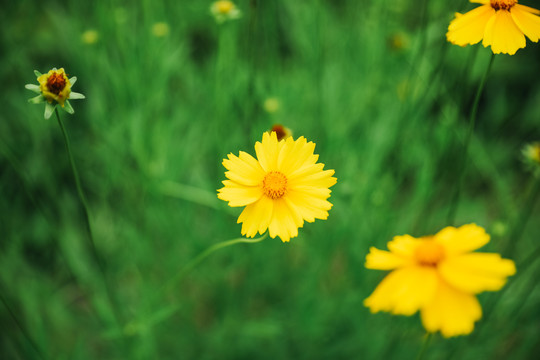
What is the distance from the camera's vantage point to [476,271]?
0.45 meters

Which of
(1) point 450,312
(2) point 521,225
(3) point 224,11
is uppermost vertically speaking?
(3) point 224,11

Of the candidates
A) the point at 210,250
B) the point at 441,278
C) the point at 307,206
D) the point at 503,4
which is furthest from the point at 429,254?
the point at 503,4

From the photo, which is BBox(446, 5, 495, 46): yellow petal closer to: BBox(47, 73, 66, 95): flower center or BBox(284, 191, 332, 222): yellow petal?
BBox(284, 191, 332, 222): yellow petal

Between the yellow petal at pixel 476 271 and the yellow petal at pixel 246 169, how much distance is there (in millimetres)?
278

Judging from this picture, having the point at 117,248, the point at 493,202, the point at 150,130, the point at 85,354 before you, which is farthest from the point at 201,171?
the point at 493,202

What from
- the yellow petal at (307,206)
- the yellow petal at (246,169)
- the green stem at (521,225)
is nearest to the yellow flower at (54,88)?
the yellow petal at (246,169)

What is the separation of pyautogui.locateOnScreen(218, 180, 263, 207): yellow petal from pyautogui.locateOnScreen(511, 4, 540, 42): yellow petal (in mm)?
447

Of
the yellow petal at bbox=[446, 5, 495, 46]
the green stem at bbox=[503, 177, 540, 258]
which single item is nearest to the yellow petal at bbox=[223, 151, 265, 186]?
the yellow petal at bbox=[446, 5, 495, 46]

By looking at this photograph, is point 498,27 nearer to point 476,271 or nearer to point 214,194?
point 476,271

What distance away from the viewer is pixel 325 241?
3.91 feet

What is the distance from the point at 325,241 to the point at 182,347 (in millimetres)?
530

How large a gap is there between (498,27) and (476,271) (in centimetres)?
37

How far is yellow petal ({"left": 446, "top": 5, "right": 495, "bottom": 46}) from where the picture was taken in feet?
1.96

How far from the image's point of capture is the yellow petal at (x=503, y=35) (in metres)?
0.58
